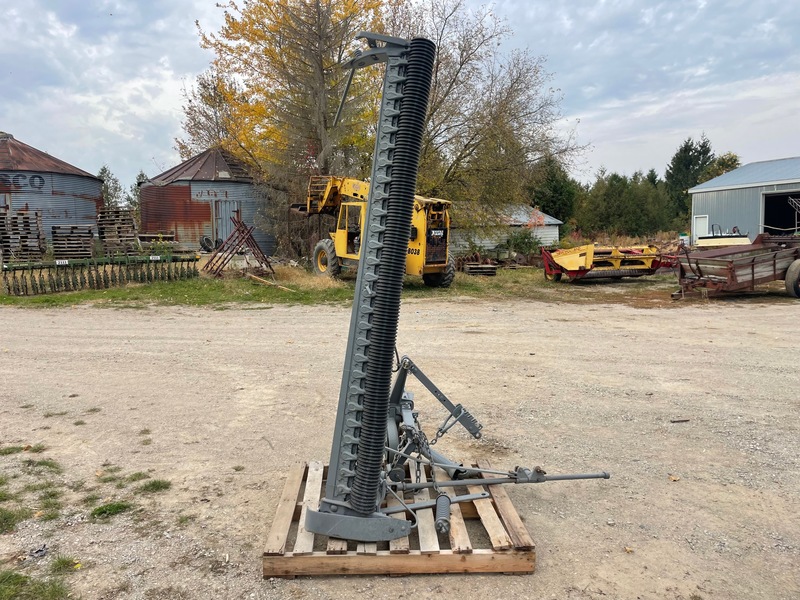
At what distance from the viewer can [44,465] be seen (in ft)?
15.2

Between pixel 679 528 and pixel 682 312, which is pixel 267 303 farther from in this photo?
pixel 679 528

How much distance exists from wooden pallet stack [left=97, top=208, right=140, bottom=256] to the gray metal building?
24275mm

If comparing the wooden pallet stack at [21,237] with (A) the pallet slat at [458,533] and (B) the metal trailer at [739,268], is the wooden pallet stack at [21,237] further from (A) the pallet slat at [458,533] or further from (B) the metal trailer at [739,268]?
(A) the pallet slat at [458,533]

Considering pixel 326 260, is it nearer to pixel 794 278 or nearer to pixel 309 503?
pixel 794 278

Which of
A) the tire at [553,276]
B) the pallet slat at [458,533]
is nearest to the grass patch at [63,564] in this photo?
the pallet slat at [458,533]

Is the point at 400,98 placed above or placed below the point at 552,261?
above

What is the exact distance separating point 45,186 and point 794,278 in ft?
88.0

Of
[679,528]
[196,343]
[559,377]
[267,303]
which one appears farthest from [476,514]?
[267,303]

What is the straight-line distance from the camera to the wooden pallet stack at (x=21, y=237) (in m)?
20.8

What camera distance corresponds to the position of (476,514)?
3.86 meters

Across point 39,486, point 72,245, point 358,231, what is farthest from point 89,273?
point 39,486

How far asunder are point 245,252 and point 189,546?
17.8m

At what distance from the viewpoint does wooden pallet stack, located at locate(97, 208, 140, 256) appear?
69.7ft

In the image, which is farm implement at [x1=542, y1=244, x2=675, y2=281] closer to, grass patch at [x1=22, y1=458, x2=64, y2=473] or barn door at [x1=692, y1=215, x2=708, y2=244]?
barn door at [x1=692, y1=215, x2=708, y2=244]
